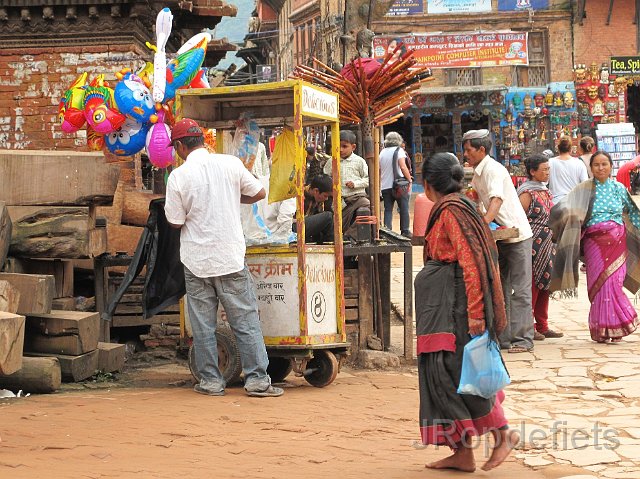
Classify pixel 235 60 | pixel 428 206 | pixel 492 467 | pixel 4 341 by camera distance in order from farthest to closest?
pixel 235 60
pixel 428 206
pixel 4 341
pixel 492 467

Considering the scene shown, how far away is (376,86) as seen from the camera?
997 centimetres

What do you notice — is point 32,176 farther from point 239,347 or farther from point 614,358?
point 614,358

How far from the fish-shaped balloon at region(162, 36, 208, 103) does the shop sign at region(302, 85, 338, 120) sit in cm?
184

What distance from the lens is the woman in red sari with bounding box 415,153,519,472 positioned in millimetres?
5441

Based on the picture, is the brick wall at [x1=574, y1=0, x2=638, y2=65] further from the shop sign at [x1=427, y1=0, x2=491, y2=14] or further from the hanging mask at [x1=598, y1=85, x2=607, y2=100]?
the shop sign at [x1=427, y1=0, x2=491, y2=14]

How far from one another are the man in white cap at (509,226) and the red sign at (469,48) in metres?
25.1

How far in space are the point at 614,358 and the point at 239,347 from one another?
358 cm

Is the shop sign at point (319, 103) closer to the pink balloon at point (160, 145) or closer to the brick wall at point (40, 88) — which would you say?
the pink balloon at point (160, 145)

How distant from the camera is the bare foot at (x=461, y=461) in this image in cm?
548

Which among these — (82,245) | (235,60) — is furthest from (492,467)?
(235,60)

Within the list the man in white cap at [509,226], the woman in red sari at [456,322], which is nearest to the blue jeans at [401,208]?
the man in white cap at [509,226]

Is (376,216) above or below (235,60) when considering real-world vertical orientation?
below

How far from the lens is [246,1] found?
5591cm

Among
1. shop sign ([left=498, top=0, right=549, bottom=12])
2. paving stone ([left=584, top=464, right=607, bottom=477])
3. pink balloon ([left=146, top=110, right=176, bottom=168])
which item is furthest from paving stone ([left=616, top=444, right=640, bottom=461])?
shop sign ([left=498, top=0, right=549, bottom=12])
